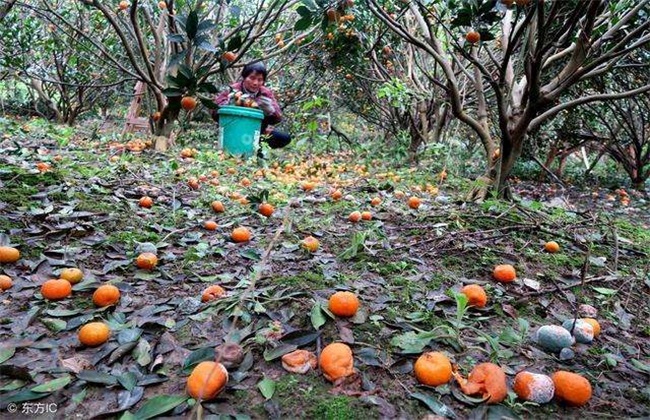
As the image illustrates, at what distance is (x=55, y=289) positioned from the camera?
1.71m

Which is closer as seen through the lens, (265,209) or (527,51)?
(527,51)

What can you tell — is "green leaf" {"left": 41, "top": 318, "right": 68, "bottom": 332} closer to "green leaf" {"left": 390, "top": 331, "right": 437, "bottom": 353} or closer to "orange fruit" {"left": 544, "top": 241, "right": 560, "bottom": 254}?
"green leaf" {"left": 390, "top": 331, "right": 437, "bottom": 353}

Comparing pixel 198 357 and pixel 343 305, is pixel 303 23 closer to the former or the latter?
pixel 343 305

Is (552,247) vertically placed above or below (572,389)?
above

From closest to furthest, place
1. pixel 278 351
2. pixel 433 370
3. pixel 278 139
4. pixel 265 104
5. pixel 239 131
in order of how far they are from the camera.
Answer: pixel 433 370 → pixel 278 351 → pixel 239 131 → pixel 265 104 → pixel 278 139

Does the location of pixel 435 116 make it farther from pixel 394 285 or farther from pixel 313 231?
pixel 394 285

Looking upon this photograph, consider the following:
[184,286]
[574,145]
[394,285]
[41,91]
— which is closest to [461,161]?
[574,145]

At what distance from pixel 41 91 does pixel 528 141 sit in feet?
29.1

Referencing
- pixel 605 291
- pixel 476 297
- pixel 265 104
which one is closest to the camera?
pixel 476 297

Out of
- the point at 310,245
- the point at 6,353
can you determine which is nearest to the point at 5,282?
the point at 6,353

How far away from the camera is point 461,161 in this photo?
265 inches

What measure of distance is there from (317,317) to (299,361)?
0.23 meters

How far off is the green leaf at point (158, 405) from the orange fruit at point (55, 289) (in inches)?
30.3

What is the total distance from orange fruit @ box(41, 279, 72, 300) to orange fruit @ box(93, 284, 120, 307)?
0.42 feet
